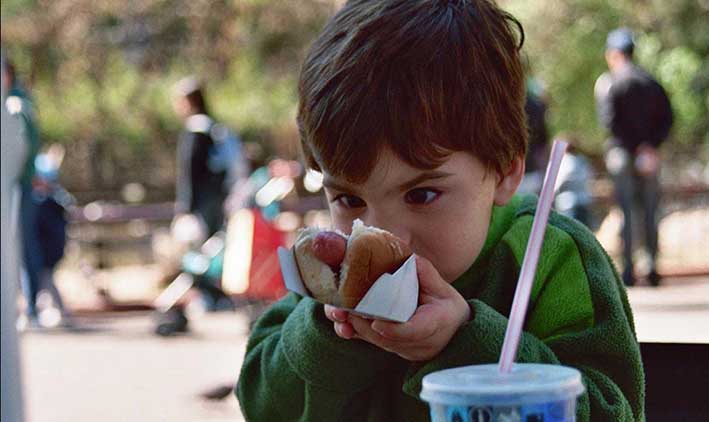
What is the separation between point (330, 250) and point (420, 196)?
222mm

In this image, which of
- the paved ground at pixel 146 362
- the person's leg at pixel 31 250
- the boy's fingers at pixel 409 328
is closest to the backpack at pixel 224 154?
the paved ground at pixel 146 362

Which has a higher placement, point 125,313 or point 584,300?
point 584,300

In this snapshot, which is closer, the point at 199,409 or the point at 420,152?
the point at 420,152

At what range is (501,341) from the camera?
1400mm

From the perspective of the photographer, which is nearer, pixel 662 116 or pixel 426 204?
pixel 426 204

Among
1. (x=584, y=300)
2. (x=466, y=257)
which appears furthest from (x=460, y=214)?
(x=584, y=300)

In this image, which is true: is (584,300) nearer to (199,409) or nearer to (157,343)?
(199,409)

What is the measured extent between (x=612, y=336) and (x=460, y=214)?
8.7 inches

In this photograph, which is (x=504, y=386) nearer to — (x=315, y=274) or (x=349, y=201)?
Result: (x=315, y=274)

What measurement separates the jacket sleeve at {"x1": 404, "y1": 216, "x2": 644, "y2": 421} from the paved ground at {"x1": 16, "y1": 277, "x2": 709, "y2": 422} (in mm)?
3706

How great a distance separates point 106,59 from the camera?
23250 millimetres

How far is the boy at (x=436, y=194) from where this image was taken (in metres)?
1.51

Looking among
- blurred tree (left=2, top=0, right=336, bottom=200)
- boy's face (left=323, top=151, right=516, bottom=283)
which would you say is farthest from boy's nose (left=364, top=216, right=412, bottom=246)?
blurred tree (left=2, top=0, right=336, bottom=200)

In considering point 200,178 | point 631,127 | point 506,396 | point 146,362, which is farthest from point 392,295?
point 631,127
